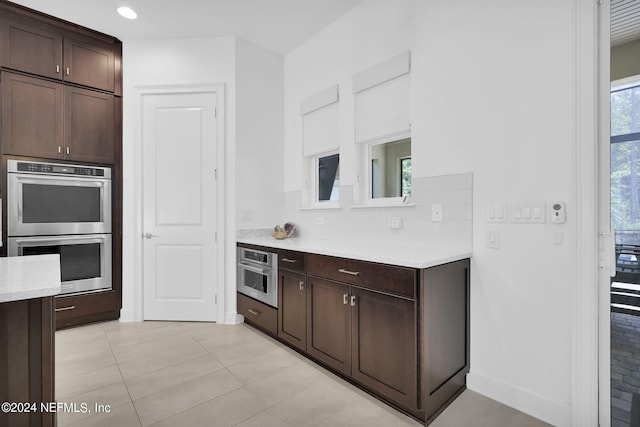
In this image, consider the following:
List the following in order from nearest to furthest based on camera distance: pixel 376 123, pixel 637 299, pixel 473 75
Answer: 1. pixel 637 299
2. pixel 473 75
3. pixel 376 123

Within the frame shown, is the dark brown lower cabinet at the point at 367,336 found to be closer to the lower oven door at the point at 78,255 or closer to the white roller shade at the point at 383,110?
the white roller shade at the point at 383,110

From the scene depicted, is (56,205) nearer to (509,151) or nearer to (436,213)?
(436,213)

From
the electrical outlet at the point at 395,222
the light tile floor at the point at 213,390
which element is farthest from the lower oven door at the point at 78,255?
the electrical outlet at the point at 395,222

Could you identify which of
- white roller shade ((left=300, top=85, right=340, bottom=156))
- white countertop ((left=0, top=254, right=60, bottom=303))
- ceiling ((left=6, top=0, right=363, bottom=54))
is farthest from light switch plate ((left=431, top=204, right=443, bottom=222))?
white countertop ((left=0, top=254, right=60, bottom=303))

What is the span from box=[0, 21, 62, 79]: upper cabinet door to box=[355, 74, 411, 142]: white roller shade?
3027 mm

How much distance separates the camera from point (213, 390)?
2127 millimetres

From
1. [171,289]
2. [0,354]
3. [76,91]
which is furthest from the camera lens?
[171,289]

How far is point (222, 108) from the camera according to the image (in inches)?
138

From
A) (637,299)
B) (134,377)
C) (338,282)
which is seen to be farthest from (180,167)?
(637,299)

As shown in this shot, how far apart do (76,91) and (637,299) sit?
4.78 meters

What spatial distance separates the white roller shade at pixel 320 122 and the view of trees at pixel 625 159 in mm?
2075

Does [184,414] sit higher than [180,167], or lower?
lower

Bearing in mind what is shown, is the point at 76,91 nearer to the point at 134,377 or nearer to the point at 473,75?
the point at 134,377

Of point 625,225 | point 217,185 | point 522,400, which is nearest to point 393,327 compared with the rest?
point 522,400
